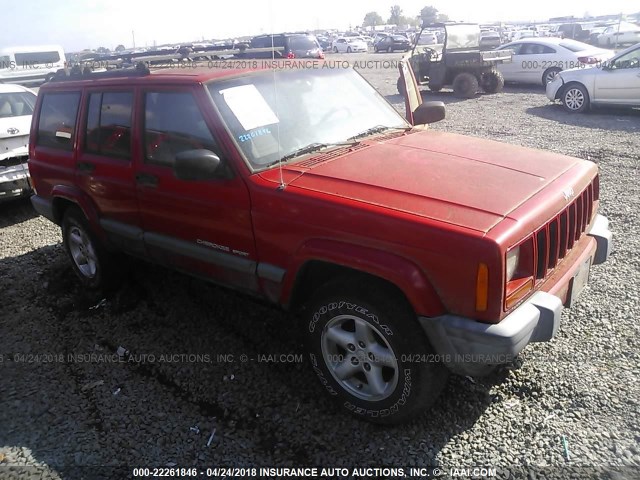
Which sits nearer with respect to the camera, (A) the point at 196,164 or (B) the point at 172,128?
(A) the point at 196,164

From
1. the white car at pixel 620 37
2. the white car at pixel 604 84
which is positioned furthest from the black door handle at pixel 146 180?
the white car at pixel 620 37

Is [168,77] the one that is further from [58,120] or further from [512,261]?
[512,261]

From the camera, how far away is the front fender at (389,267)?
2.46m

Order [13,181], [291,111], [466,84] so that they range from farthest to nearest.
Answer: [466,84] → [13,181] → [291,111]

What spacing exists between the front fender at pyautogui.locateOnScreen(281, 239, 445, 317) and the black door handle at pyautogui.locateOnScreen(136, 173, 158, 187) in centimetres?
146

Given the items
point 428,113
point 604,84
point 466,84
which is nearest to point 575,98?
point 604,84

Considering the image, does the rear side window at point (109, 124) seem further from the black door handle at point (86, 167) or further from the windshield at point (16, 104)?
the windshield at point (16, 104)

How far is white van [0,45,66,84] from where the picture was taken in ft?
71.7

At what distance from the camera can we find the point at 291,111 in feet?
11.2

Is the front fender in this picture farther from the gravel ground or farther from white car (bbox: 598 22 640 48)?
white car (bbox: 598 22 640 48)

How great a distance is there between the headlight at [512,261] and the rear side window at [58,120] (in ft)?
12.3

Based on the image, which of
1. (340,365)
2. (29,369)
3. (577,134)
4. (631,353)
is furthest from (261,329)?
(577,134)

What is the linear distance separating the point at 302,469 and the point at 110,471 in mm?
1036

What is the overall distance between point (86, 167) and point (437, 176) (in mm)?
2922
